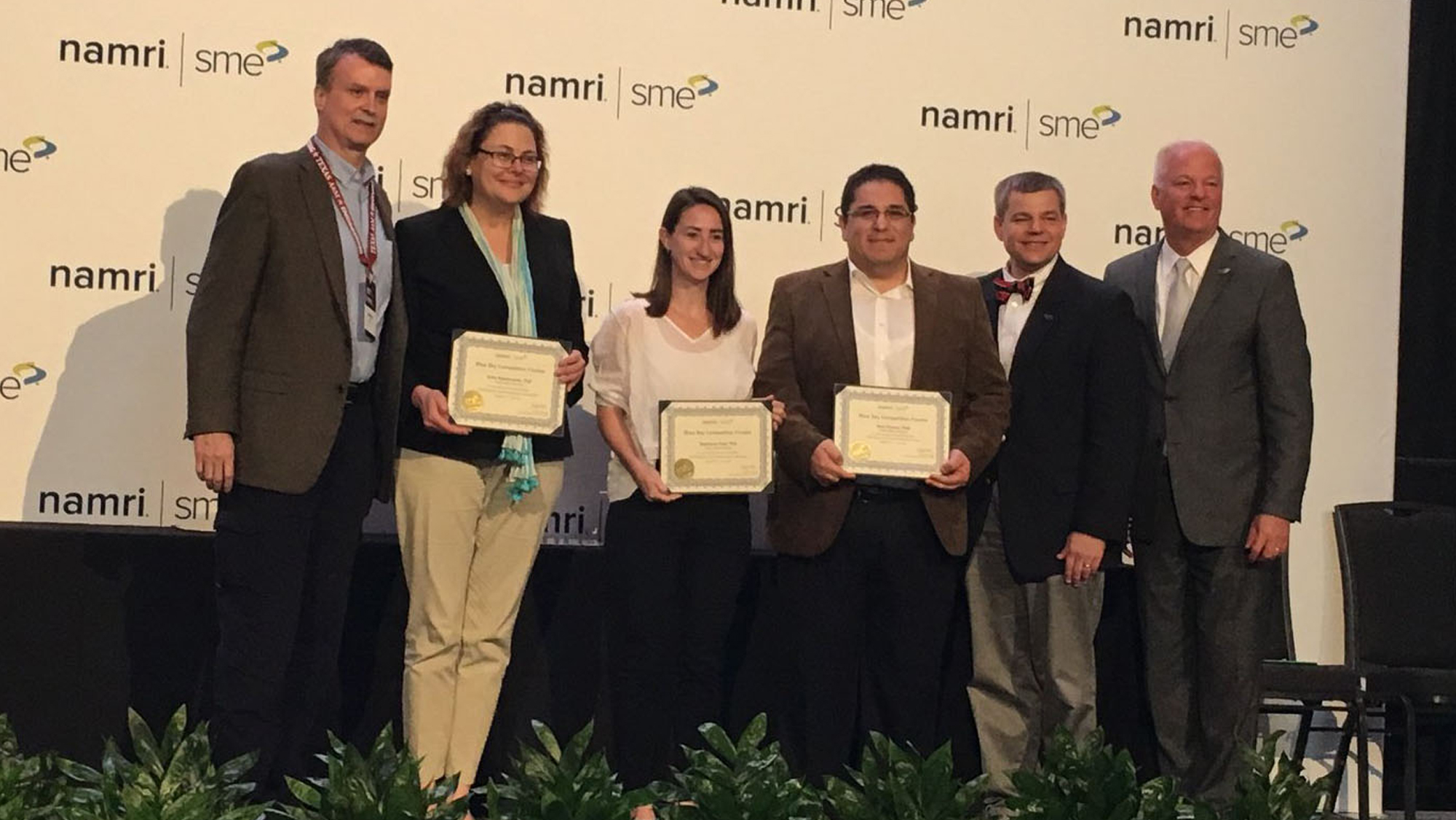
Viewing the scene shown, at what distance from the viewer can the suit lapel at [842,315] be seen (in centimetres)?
438

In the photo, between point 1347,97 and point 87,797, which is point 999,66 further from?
point 87,797

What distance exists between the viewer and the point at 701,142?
5.24m

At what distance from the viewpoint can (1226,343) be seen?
4641 millimetres

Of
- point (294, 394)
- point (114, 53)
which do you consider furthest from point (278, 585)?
point (114, 53)

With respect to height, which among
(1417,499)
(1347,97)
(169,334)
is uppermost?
(1347,97)

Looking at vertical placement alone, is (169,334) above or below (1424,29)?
below

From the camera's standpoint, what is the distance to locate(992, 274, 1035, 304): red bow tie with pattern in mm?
4582

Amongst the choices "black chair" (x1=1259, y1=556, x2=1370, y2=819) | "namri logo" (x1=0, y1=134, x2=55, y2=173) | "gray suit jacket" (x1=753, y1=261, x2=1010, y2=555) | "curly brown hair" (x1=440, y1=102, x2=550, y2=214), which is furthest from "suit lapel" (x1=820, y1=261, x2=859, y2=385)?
"namri logo" (x1=0, y1=134, x2=55, y2=173)

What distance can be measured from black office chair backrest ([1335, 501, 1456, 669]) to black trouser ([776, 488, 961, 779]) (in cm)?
173

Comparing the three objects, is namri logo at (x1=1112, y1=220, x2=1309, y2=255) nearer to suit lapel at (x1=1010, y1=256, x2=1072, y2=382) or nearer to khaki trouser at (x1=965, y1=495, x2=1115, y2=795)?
suit lapel at (x1=1010, y1=256, x2=1072, y2=382)

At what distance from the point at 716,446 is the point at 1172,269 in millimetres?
1562

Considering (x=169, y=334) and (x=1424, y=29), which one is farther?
(x=1424, y=29)

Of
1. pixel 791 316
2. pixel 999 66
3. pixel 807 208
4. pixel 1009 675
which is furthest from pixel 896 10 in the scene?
pixel 1009 675

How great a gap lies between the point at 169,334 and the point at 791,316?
1.95m
